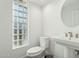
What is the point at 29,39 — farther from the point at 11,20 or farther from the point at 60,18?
the point at 60,18

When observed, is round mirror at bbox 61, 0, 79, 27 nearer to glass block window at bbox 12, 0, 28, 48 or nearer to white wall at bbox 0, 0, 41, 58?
glass block window at bbox 12, 0, 28, 48

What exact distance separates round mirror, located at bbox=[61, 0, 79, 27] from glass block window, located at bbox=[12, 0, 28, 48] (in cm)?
130

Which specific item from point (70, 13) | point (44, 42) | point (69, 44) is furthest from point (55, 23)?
point (69, 44)

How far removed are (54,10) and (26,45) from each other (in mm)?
1564

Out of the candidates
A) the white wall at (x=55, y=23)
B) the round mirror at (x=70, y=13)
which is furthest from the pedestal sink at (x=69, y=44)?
the round mirror at (x=70, y=13)

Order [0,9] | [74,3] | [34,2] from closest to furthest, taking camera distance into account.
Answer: [0,9], [74,3], [34,2]

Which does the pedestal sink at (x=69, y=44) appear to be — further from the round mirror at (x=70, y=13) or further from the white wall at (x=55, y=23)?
the round mirror at (x=70, y=13)

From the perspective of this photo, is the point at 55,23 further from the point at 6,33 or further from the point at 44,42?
the point at 6,33

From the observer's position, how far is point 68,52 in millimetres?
2174

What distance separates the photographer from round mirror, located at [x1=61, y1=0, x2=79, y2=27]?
2.39 metres

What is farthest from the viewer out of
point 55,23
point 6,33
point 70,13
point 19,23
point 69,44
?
point 55,23

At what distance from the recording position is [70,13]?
2.53 metres

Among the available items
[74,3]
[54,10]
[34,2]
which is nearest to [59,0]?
[54,10]

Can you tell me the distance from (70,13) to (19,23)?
5.42 ft
